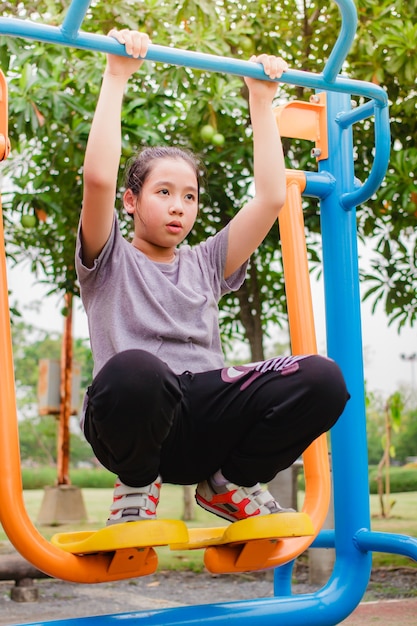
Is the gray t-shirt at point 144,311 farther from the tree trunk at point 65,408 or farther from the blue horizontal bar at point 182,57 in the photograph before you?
the tree trunk at point 65,408

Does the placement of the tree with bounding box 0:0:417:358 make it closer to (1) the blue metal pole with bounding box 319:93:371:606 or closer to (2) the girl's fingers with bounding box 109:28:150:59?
(1) the blue metal pole with bounding box 319:93:371:606

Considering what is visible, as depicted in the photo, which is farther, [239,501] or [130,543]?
[239,501]

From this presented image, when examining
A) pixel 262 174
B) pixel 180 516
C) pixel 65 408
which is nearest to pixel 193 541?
pixel 262 174

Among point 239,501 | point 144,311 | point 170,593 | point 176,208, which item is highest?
point 176,208

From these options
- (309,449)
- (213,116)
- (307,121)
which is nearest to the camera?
(309,449)

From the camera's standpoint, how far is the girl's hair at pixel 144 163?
1.43 m

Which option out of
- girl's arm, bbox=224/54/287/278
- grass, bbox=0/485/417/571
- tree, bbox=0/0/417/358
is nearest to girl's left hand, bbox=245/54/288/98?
girl's arm, bbox=224/54/287/278

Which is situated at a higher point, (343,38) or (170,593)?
(343,38)

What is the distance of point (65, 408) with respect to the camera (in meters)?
4.89

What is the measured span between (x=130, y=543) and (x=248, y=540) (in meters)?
0.19

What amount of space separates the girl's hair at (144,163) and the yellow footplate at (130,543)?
588 millimetres

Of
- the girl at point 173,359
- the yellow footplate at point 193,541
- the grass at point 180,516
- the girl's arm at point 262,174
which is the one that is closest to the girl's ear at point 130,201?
the girl at point 173,359

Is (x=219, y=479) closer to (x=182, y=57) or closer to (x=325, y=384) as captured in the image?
(x=325, y=384)

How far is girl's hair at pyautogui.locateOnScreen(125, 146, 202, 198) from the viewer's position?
1.43 meters
